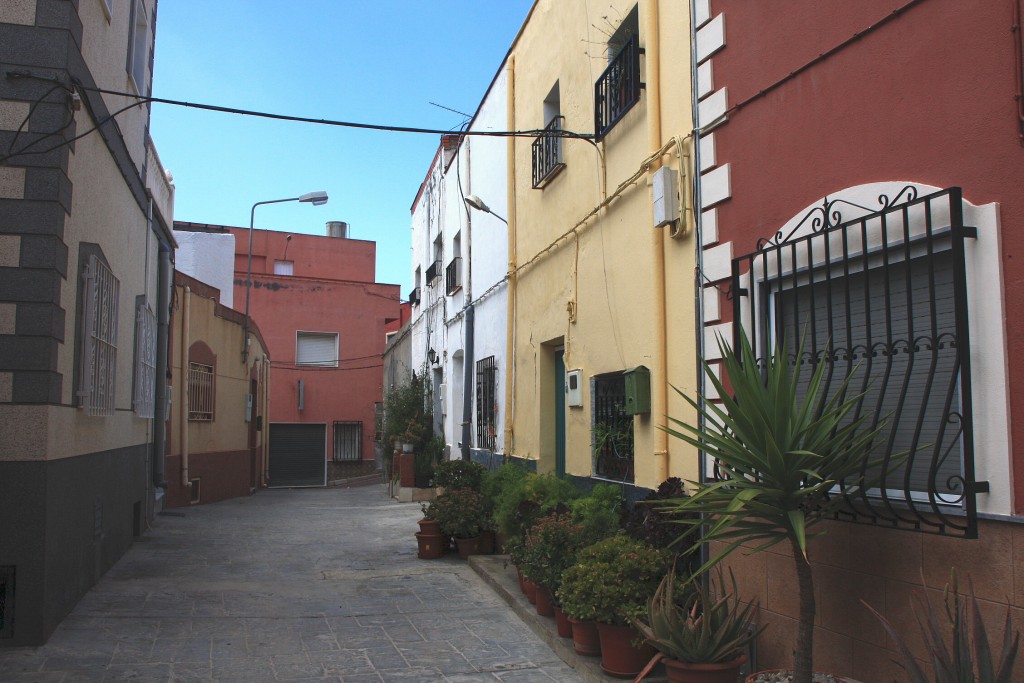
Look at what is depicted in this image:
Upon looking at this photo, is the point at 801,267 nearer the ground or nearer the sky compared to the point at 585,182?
nearer the ground

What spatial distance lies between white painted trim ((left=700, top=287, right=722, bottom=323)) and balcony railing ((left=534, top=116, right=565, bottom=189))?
3.57m

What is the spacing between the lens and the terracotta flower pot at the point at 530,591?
6520 mm

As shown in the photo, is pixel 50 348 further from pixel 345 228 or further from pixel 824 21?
pixel 345 228

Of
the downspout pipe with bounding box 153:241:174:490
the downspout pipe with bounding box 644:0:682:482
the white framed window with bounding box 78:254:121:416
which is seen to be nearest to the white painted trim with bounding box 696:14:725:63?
the downspout pipe with bounding box 644:0:682:482

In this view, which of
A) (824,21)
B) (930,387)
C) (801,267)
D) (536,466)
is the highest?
(824,21)

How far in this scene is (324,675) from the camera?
5.11 m

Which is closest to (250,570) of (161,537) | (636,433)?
(161,537)

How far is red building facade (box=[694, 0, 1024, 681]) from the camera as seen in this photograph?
3332mm

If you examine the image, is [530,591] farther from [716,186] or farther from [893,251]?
[893,251]

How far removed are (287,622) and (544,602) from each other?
6.60ft

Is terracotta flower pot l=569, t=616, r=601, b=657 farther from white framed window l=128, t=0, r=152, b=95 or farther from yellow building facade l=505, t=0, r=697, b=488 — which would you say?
white framed window l=128, t=0, r=152, b=95

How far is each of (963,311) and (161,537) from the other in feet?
33.0

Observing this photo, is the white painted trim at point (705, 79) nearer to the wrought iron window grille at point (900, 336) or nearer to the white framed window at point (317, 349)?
the wrought iron window grille at point (900, 336)

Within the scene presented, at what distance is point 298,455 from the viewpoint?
29.6 metres
